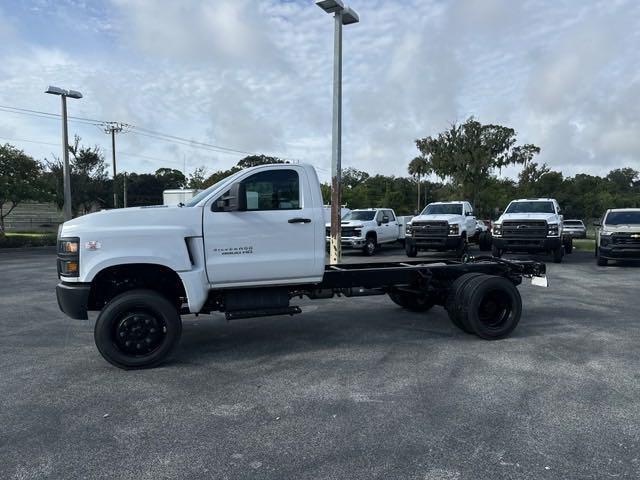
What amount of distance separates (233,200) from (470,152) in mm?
36106

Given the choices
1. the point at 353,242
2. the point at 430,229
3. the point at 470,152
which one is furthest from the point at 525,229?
the point at 470,152

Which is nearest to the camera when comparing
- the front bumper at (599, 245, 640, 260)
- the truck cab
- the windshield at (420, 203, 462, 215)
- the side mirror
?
the side mirror

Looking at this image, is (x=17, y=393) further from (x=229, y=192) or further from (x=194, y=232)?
(x=229, y=192)

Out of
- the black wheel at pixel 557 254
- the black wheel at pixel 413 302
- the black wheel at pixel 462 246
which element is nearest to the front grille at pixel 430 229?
the black wheel at pixel 462 246

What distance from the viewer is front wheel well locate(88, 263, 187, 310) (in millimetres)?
5703

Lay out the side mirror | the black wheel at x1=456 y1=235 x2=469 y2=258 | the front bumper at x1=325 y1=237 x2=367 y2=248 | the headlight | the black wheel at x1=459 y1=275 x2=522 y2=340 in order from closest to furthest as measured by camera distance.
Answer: the headlight, the side mirror, the black wheel at x1=459 y1=275 x2=522 y2=340, the black wheel at x1=456 y1=235 x2=469 y2=258, the front bumper at x1=325 y1=237 x2=367 y2=248

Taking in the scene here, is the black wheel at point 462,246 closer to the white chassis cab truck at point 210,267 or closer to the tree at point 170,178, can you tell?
the white chassis cab truck at point 210,267

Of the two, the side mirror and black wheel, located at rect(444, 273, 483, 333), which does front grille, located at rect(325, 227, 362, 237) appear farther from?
the side mirror

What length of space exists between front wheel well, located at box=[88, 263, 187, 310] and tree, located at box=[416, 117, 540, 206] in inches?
1411

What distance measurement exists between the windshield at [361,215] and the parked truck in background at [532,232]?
18.2ft

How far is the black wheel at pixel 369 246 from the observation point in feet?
66.4

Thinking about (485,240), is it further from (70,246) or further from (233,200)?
(70,246)

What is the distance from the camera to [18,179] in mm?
29391

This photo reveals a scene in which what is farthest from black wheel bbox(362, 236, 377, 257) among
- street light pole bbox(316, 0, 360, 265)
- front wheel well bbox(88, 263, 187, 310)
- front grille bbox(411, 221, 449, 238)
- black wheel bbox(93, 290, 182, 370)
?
black wheel bbox(93, 290, 182, 370)
